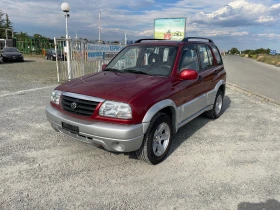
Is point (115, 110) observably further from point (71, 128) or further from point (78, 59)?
point (78, 59)

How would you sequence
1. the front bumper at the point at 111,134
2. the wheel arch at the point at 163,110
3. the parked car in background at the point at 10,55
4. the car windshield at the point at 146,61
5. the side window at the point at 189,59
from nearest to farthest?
the front bumper at the point at 111,134 → the wheel arch at the point at 163,110 → the car windshield at the point at 146,61 → the side window at the point at 189,59 → the parked car in background at the point at 10,55

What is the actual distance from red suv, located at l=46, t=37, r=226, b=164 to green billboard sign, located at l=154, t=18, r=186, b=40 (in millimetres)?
10248

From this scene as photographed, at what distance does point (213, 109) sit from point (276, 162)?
6.85 ft

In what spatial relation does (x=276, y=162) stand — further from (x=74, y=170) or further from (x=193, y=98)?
(x=74, y=170)

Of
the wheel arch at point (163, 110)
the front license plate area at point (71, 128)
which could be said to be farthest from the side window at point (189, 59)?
the front license plate area at point (71, 128)

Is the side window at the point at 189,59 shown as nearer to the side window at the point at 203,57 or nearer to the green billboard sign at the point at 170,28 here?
the side window at the point at 203,57

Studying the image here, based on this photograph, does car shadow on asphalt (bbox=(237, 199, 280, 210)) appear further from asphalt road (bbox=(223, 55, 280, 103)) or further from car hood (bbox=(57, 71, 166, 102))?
asphalt road (bbox=(223, 55, 280, 103))

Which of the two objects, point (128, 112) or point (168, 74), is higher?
point (168, 74)

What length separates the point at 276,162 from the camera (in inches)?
148

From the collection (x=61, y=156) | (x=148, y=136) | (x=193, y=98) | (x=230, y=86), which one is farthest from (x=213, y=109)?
(x=230, y=86)

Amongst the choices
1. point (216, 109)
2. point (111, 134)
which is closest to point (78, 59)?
point (216, 109)

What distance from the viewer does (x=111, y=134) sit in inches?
117

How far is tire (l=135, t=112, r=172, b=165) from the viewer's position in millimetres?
3309

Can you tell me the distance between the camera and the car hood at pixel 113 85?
3.15 metres
